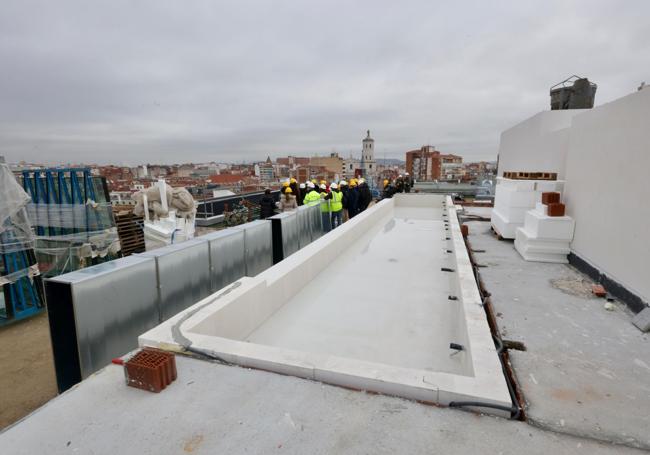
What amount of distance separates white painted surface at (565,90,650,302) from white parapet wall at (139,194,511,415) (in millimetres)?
1603

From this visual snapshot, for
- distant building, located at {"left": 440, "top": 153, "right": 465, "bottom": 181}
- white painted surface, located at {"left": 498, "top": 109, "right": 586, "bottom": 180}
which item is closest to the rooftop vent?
white painted surface, located at {"left": 498, "top": 109, "right": 586, "bottom": 180}

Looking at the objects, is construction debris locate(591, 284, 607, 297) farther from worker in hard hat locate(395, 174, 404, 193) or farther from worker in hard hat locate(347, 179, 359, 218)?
worker in hard hat locate(395, 174, 404, 193)

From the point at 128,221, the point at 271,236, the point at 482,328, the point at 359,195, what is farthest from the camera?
the point at 359,195

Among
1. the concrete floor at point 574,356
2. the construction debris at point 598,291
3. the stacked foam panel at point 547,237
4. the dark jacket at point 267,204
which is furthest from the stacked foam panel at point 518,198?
the dark jacket at point 267,204

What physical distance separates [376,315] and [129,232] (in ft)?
27.8

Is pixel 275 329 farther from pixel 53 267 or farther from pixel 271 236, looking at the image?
pixel 53 267

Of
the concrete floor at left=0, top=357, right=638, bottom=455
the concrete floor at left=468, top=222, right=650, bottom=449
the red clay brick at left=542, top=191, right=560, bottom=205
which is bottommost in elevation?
the concrete floor at left=468, top=222, right=650, bottom=449

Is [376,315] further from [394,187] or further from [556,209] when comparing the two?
[394,187]

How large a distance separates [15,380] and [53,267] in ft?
10.8

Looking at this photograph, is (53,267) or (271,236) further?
(53,267)

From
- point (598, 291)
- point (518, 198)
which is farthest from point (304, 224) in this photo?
point (598, 291)

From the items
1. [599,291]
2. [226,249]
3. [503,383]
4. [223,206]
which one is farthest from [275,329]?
[223,206]

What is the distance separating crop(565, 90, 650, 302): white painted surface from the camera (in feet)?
11.4

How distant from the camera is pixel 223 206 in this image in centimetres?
1761
